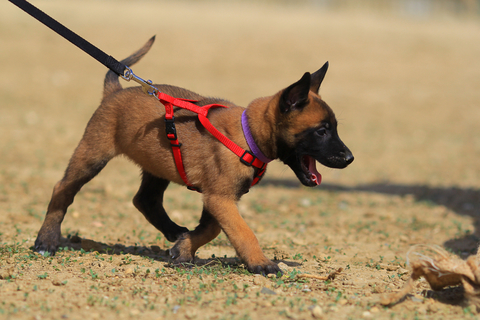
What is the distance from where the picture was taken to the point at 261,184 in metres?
9.48

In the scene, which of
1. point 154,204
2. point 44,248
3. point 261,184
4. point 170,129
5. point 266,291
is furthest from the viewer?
point 261,184

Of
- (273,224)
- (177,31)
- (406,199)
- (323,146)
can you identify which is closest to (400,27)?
(177,31)

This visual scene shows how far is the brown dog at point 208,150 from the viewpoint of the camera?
13.2 ft

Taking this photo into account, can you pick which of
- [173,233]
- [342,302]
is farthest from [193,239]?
[342,302]

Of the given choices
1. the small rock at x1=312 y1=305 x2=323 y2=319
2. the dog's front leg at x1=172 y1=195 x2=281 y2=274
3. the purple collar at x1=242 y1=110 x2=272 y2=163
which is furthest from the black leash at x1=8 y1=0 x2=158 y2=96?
the small rock at x1=312 y1=305 x2=323 y2=319

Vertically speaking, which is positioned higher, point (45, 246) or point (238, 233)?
point (238, 233)

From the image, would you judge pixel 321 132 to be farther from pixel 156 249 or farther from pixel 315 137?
pixel 156 249

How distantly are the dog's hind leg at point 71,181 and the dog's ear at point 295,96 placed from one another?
1789mm

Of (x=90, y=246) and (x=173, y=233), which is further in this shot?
(x=173, y=233)

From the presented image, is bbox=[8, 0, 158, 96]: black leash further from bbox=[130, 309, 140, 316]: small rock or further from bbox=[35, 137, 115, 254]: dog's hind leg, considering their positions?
bbox=[130, 309, 140, 316]: small rock

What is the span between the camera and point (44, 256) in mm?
4512

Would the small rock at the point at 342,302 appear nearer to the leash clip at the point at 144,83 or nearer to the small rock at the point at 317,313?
the small rock at the point at 317,313

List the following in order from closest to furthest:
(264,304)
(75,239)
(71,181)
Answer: (264,304)
(71,181)
(75,239)

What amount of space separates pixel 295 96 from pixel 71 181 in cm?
236
